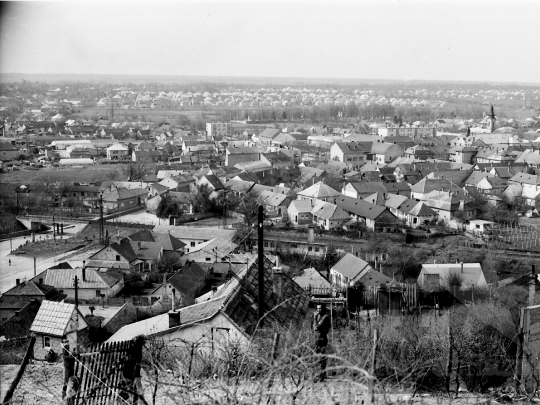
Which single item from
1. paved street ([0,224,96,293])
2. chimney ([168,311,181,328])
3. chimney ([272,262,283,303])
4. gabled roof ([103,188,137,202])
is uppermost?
chimney ([272,262,283,303])

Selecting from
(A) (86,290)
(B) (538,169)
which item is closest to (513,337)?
(A) (86,290)

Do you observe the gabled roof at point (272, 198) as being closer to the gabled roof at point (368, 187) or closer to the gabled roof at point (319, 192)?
the gabled roof at point (319, 192)

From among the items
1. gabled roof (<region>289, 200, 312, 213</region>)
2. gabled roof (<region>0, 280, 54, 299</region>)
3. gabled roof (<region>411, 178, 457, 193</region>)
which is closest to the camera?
gabled roof (<region>0, 280, 54, 299</region>)

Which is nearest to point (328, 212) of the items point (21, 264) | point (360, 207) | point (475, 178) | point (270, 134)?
point (360, 207)

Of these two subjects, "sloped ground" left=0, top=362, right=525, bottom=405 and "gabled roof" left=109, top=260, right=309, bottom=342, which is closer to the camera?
"sloped ground" left=0, top=362, right=525, bottom=405

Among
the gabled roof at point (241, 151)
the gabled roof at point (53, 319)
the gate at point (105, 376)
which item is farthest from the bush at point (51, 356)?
the gabled roof at point (241, 151)

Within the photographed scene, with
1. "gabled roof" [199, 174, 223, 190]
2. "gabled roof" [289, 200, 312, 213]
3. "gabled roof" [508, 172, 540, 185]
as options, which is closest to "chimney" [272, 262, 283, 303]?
"gabled roof" [289, 200, 312, 213]

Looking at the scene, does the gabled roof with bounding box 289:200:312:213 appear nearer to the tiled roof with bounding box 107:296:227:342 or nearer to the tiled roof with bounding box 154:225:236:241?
the tiled roof with bounding box 154:225:236:241
